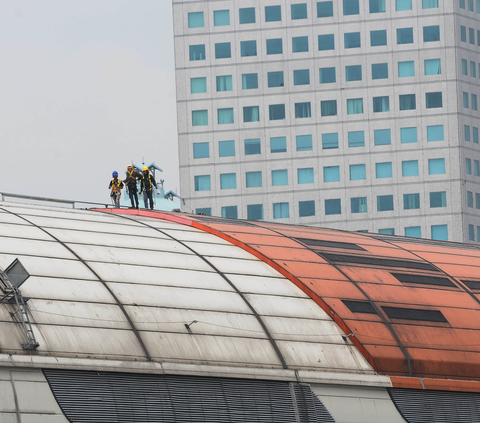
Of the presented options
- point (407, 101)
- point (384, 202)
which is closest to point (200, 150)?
point (384, 202)

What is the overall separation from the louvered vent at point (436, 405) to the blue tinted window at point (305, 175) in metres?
82.3

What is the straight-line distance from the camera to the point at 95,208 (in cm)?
6009

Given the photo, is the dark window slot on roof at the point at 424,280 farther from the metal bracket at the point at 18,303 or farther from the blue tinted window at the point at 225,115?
the blue tinted window at the point at 225,115

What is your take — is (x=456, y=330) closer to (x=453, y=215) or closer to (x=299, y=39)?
(x=453, y=215)

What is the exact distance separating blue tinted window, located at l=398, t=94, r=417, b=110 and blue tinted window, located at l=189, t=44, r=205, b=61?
89.5 feet

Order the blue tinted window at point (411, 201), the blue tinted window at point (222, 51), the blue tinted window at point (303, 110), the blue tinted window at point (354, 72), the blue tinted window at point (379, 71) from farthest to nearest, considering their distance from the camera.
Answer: the blue tinted window at point (222, 51) → the blue tinted window at point (303, 110) → the blue tinted window at point (354, 72) → the blue tinted window at point (379, 71) → the blue tinted window at point (411, 201)

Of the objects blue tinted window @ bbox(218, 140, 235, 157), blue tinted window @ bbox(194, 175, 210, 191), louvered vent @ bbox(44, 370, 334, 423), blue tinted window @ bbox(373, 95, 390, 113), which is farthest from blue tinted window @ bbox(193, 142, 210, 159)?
louvered vent @ bbox(44, 370, 334, 423)

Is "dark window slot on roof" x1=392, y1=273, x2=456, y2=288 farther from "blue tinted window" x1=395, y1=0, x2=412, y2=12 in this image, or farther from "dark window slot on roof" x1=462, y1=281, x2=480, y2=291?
"blue tinted window" x1=395, y1=0, x2=412, y2=12

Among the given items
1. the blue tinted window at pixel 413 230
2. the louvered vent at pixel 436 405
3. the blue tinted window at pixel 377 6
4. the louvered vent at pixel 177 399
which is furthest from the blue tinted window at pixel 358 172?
the louvered vent at pixel 177 399

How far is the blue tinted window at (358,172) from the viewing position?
125506 mm

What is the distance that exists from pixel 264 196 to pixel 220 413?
89.1 m

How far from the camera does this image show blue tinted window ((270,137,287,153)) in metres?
128

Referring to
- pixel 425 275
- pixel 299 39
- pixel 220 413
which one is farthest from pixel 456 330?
pixel 299 39

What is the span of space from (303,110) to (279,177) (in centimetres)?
960
